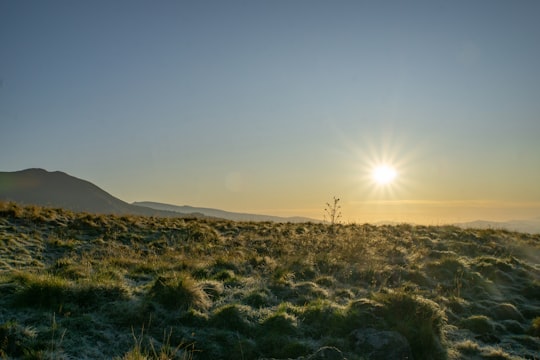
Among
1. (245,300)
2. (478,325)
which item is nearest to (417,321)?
(478,325)

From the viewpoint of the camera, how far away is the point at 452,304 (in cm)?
1064

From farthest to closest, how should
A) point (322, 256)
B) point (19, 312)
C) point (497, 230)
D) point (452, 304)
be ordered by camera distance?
point (497, 230) < point (322, 256) < point (452, 304) < point (19, 312)

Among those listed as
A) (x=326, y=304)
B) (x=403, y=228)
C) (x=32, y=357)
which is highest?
(x=403, y=228)

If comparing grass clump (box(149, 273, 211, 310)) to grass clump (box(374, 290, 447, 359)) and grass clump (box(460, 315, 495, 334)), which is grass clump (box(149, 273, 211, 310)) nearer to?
grass clump (box(374, 290, 447, 359))

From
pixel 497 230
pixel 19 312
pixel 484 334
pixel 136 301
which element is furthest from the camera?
pixel 497 230

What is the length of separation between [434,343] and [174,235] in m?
14.4

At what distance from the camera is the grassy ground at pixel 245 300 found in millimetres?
6855

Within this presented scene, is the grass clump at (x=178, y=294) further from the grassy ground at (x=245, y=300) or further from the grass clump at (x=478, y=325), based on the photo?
the grass clump at (x=478, y=325)

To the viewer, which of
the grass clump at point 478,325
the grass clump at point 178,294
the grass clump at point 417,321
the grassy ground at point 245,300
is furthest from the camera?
the grass clump at point 478,325

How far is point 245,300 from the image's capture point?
913 centimetres

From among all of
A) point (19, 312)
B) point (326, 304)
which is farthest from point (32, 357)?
point (326, 304)

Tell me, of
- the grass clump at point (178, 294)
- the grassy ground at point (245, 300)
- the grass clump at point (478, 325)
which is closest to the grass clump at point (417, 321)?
the grassy ground at point (245, 300)

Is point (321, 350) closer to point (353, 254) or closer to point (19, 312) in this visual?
point (19, 312)

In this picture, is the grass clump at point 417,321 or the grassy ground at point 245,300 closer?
the grassy ground at point 245,300
